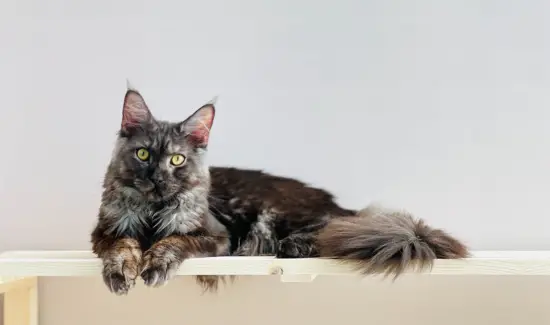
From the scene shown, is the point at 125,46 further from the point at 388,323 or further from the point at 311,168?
the point at 388,323

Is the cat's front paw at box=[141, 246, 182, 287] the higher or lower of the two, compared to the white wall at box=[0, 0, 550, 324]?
lower

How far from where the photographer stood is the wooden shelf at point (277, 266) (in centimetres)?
124

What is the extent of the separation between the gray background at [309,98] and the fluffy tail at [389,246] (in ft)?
A: 1.30

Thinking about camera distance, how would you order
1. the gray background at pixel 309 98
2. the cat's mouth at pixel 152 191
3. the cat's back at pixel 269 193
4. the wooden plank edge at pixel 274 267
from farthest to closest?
1. the gray background at pixel 309 98
2. the cat's back at pixel 269 193
3. the cat's mouth at pixel 152 191
4. the wooden plank edge at pixel 274 267

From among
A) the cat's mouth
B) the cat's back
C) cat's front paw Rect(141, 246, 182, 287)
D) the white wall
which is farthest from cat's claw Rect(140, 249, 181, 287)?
the white wall

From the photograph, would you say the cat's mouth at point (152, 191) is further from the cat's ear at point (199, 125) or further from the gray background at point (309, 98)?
the gray background at point (309, 98)

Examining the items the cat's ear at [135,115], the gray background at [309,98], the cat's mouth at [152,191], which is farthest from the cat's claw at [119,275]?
the gray background at [309,98]

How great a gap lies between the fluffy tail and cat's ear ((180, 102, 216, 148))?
0.36 m

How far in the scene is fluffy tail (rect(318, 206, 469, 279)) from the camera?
1248 millimetres

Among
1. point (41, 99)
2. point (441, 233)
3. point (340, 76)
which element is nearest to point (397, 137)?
point (340, 76)

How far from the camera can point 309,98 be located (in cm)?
177

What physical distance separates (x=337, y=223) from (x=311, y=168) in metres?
0.37

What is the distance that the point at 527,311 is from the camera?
65.2 inches

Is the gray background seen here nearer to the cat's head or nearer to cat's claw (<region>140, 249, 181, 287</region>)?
the cat's head
